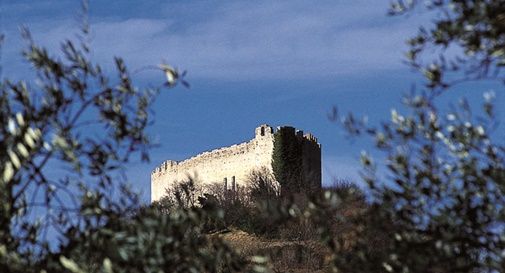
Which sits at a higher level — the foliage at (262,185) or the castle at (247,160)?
the castle at (247,160)

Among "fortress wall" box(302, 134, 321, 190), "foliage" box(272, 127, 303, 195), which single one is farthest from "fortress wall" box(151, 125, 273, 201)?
"fortress wall" box(302, 134, 321, 190)

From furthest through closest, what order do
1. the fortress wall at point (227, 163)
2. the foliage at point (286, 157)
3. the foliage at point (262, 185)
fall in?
the fortress wall at point (227, 163), the foliage at point (286, 157), the foliage at point (262, 185)

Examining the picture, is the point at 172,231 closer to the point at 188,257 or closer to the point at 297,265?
the point at 188,257

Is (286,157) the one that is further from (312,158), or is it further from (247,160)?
(247,160)

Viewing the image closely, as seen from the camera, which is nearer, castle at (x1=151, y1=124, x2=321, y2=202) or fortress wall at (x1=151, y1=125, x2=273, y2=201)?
castle at (x1=151, y1=124, x2=321, y2=202)

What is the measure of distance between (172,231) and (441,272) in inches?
88.6

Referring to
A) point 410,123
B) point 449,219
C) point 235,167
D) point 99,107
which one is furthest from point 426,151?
point 235,167

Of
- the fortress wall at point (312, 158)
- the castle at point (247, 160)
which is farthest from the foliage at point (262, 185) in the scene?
the fortress wall at point (312, 158)

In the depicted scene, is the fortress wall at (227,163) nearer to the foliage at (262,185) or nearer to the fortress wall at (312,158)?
the foliage at (262,185)

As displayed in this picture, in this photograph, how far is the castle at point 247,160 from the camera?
4691cm

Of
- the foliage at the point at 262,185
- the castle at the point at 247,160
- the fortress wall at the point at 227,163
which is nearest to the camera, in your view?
the foliage at the point at 262,185

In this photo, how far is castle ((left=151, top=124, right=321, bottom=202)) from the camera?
46.9 metres

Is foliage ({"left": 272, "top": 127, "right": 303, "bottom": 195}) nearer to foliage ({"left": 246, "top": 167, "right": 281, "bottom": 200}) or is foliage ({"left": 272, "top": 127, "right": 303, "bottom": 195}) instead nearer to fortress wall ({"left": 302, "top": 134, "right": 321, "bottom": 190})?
foliage ({"left": 246, "top": 167, "right": 281, "bottom": 200})

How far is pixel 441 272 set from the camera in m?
6.84
